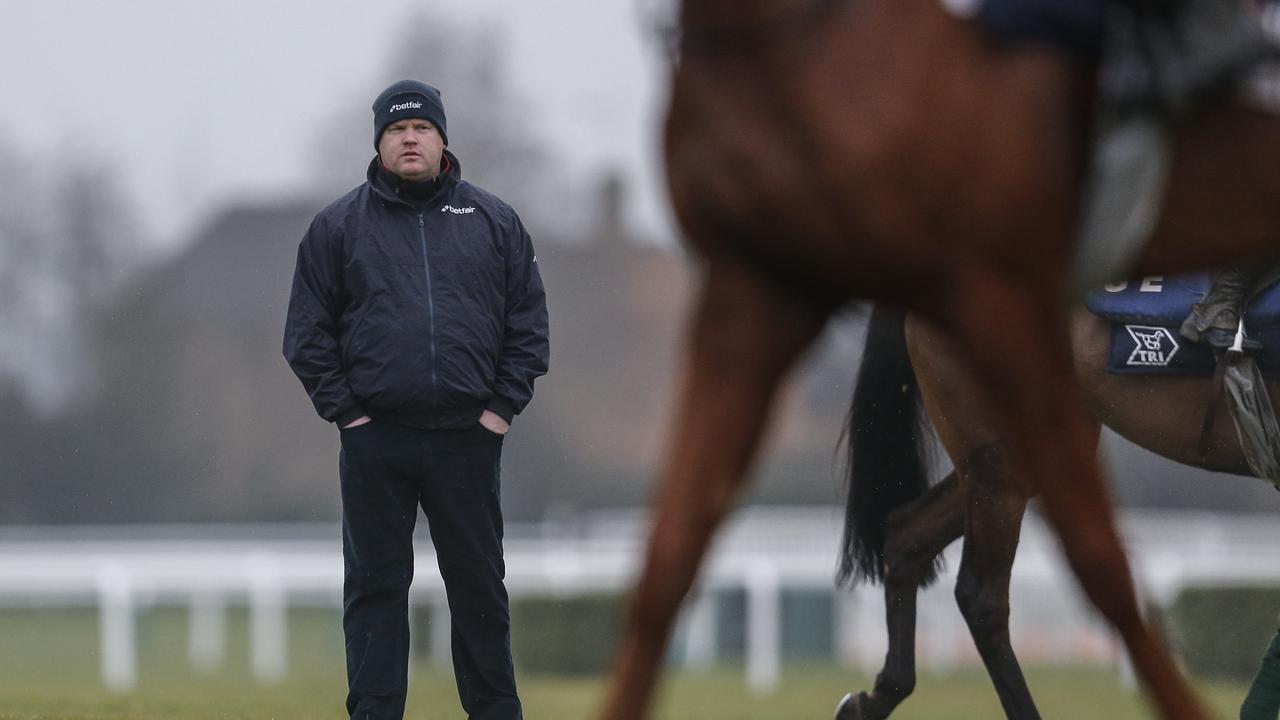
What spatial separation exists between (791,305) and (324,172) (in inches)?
1265

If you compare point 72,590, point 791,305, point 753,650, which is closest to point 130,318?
point 72,590

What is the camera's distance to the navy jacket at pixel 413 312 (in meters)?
5.37

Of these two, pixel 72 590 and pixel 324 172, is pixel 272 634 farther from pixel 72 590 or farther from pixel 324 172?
pixel 324 172

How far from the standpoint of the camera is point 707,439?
332 cm

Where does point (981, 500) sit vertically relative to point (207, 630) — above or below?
above

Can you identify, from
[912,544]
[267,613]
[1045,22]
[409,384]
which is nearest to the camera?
[1045,22]

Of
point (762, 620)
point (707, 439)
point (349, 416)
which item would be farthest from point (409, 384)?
point (762, 620)

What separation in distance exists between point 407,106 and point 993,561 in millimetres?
2397

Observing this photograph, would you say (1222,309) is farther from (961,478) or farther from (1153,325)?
(961,478)

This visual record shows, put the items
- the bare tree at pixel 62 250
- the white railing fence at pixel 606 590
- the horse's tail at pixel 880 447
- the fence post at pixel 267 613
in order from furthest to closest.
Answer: the bare tree at pixel 62 250, the fence post at pixel 267 613, the white railing fence at pixel 606 590, the horse's tail at pixel 880 447

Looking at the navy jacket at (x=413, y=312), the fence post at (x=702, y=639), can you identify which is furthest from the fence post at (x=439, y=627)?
the navy jacket at (x=413, y=312)

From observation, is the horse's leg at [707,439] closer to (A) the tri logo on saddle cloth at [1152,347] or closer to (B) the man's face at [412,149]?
(B) the man's face at [412,149]

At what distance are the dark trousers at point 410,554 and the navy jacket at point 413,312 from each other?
10 centimetres

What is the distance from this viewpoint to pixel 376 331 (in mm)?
5391
